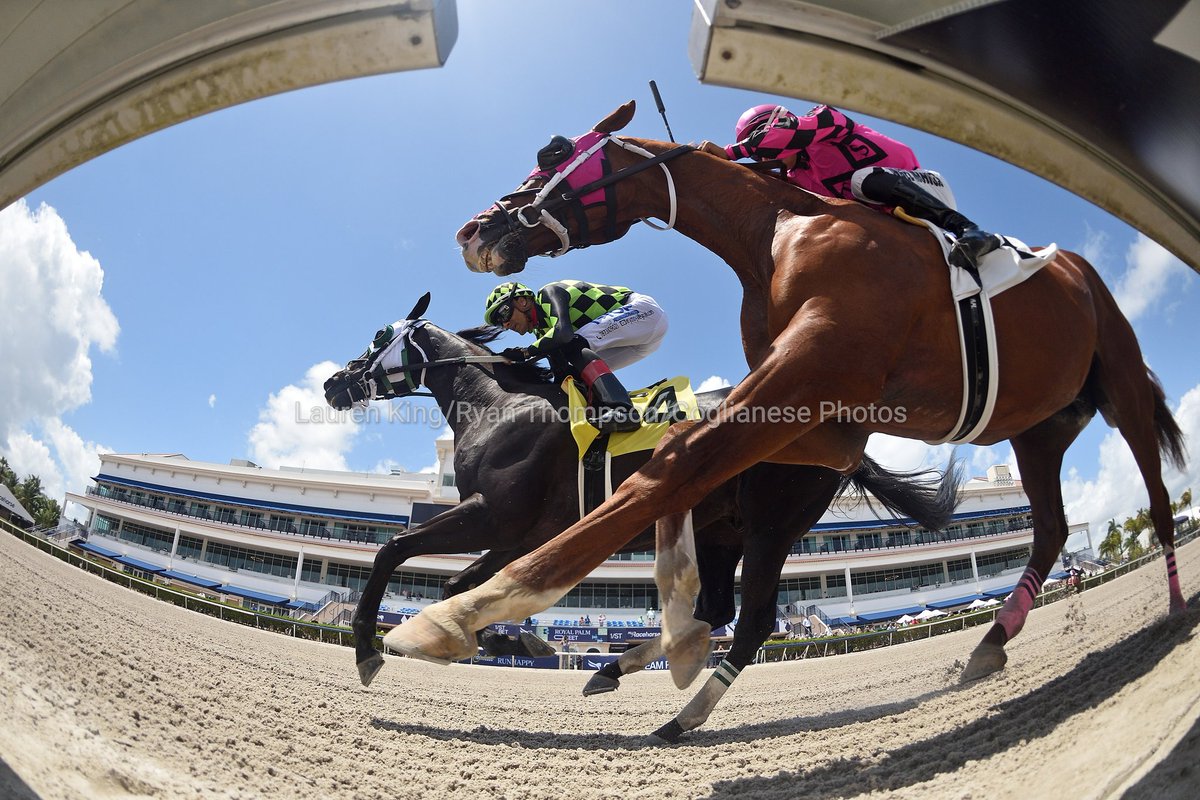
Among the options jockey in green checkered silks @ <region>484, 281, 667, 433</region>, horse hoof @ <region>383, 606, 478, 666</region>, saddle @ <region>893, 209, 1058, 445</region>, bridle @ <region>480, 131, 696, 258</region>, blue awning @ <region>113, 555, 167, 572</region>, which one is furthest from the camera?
blue awning @ <region>113, 555, 167, 572</region>

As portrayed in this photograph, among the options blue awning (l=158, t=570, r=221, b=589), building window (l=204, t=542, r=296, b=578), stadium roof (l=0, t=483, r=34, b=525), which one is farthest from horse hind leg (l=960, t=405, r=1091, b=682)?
blue awning (l=158, t=570, r=221, b=589)

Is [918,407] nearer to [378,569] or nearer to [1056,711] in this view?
[1056,711]

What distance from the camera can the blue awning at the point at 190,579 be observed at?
32500 millimetres

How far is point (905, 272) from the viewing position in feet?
7.55

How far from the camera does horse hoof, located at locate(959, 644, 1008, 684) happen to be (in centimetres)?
312

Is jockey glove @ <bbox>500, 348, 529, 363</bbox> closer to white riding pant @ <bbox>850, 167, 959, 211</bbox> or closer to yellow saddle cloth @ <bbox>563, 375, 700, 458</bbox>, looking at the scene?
yellow saddle cloth @ <bbox>563, 375, 700, 458</bbox>

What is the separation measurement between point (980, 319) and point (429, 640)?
220 cm

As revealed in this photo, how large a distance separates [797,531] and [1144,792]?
261 cm

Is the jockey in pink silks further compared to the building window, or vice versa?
the building window

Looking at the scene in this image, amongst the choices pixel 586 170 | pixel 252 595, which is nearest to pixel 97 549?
pixel 252 595

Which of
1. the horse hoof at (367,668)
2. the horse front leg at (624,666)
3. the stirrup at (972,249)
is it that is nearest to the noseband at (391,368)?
the horse hoof at (367,668)

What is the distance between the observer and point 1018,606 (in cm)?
328

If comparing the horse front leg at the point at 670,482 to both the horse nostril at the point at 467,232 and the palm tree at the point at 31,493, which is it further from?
the palm tree at the point at 31,493

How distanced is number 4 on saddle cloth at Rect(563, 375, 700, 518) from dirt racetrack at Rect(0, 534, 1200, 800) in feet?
4.64
